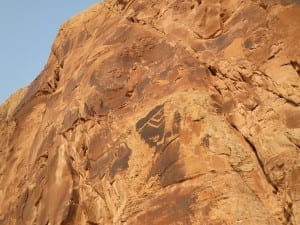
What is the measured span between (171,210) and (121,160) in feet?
8.10

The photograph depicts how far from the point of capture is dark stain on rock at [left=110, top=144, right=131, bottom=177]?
37.3 feet

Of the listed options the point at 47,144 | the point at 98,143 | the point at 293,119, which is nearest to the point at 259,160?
the point at 293,119

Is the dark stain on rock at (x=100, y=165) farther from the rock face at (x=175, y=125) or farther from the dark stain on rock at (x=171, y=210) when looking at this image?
the dark stain on rock at (x=171, y=210)

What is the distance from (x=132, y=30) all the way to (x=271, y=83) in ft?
18.5

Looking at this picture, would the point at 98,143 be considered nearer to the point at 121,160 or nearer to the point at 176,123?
the point at 121,160

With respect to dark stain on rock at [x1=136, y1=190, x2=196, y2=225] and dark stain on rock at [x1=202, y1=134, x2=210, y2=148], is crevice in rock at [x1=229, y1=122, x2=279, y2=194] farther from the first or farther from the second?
dark stain on rock at [x1=136, y1=190, x2=196, y2=225]

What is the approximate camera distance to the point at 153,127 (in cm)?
1123

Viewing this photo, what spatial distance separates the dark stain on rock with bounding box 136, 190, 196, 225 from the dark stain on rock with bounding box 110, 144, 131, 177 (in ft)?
5.63

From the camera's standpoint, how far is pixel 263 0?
38.8 feet

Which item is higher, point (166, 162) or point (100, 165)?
point (100, 165)

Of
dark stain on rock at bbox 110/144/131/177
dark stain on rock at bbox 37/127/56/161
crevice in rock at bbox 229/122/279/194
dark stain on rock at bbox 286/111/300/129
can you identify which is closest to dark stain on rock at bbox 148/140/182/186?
dark stain on rock at bbox 110/144/131/177

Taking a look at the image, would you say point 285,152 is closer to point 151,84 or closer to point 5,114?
point 151,84

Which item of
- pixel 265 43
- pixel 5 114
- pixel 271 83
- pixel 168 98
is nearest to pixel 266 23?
pixel 265 43

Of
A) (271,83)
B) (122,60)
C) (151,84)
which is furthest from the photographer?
(122,60)
